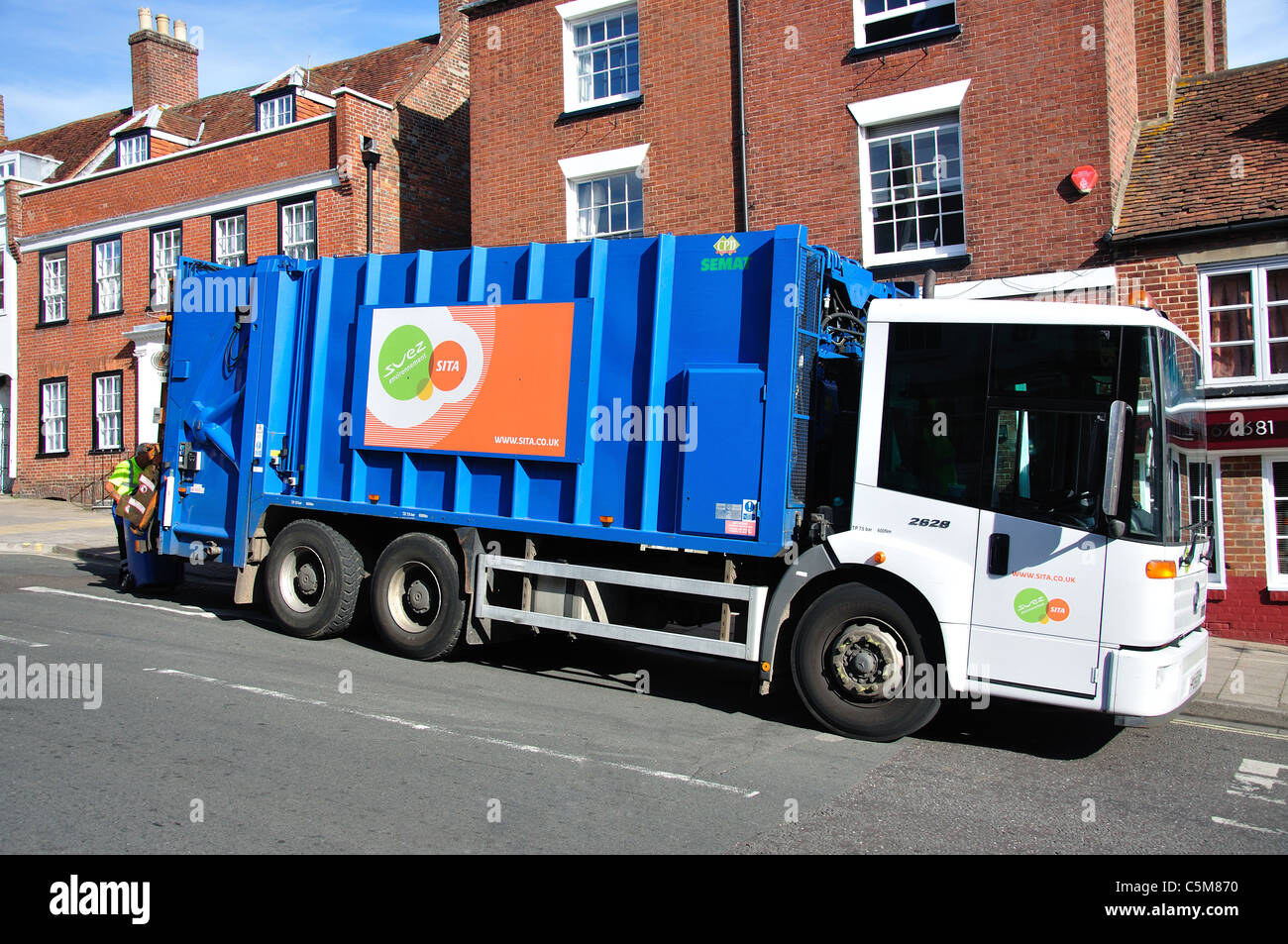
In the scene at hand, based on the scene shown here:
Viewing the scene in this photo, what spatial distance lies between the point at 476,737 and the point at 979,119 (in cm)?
966

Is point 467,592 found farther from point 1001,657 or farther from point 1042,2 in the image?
point 1042,2

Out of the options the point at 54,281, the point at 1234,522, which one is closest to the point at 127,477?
the point at 1234,522

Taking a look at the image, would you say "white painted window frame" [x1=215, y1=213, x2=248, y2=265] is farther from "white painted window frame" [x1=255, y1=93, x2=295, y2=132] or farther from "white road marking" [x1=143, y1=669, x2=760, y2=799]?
"white road marking" [x1=143, y1=669, x2=760, y2=799]

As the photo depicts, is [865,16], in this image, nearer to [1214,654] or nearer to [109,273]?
[1214,654]

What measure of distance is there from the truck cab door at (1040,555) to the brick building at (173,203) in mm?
15063

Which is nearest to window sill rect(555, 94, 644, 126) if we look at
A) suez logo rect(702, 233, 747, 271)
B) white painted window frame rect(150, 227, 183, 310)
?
suez logo rect(702, 233, 747, 271)

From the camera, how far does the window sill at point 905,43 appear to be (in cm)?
1236

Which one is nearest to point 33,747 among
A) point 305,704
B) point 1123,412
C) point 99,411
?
point 305,704

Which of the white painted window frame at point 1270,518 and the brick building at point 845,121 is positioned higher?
the brick building at point 845,121

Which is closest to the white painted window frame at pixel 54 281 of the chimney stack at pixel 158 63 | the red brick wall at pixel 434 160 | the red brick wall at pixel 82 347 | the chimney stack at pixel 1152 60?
the red brick wall at pixel 82 347

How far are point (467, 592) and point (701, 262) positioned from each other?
3274 millimetres

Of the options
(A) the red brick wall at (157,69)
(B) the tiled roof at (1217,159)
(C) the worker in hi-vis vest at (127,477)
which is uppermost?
(A) the red brick wall at (157,69)

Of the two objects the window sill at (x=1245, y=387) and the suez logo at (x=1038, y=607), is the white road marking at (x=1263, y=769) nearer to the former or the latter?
the suez logo at (x=1038, y=607)
